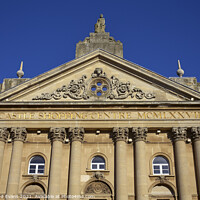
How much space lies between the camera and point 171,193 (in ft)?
80.1

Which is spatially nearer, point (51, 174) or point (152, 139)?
point (51, 174)

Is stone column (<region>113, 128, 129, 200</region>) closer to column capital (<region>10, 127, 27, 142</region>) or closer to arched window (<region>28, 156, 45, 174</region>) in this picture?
arched window (<region>28, 156, 45, 174</region>)

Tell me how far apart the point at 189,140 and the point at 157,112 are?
9.94 ft

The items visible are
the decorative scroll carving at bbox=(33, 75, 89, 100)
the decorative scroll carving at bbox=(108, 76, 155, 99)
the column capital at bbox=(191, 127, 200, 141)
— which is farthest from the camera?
the decorative scroll carving at bbox=(33, 75, 89, 100)

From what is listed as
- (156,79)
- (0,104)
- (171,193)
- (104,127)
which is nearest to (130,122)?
(104,127)

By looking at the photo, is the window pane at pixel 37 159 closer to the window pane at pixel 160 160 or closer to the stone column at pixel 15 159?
the stone column at pixel 15 159

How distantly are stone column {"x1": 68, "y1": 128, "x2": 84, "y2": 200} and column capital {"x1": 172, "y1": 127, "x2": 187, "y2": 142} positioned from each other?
6.61 m

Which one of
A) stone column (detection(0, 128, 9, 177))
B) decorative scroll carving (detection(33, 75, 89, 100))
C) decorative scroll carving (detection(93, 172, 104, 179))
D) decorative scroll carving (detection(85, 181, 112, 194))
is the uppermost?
decorative scroll carving (detection(33, 75, 89, 100))

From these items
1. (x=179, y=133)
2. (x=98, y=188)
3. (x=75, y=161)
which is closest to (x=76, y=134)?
(x=75, y=161)

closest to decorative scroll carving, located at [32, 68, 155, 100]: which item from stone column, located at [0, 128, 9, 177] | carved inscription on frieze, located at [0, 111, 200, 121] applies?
carved inscription on frieze, located at [0, 111, 200, 121]

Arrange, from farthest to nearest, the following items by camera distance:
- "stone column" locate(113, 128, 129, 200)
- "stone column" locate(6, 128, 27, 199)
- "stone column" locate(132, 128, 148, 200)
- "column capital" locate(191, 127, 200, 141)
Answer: "column capital" locate(191, 127, 200, 141) < "stone column" locate(6, 128, 27, 199) < "stone column" locate(113, 128, 129, 200) < "stone column" locate(132, 128, 148, 200)

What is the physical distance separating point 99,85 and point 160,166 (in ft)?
25.2

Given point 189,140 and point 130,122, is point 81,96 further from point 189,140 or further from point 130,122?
point 189,140

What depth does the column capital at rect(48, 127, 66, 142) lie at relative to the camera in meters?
25.8
